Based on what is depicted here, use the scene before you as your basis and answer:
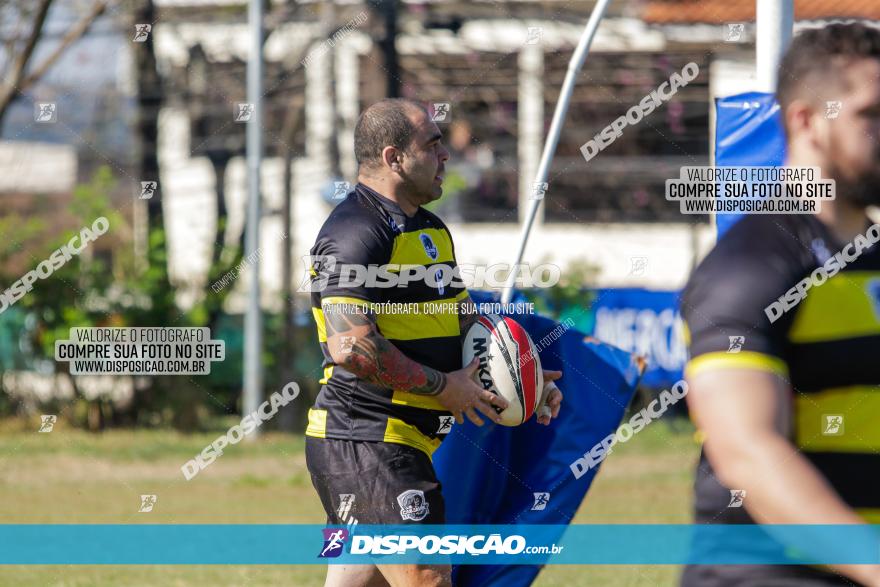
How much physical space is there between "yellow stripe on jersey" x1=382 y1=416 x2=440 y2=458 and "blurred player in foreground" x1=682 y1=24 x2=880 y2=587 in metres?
1.84

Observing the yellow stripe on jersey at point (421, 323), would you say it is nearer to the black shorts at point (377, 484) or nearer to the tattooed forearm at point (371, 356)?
the tattooed forearm at point (371, 356)

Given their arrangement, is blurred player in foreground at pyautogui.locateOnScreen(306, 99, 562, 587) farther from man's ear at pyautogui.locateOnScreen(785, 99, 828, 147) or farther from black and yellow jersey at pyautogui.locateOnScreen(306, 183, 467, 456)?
man's ear at pyautogui.locateOnScreen(785, 99, 828, 147)

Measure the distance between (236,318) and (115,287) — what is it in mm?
1610

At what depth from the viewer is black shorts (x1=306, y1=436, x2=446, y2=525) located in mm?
3936

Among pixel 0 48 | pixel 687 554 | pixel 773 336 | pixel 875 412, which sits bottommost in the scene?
pixel 687 554

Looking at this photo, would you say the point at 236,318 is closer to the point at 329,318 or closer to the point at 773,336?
the point at 329,318

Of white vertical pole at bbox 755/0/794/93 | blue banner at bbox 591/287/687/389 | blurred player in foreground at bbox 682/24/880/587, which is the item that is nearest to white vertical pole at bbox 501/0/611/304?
white vertical pole at bbox 755/0/794/93

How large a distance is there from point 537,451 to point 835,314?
3.18 m

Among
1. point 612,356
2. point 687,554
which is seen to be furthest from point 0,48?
point 687,554

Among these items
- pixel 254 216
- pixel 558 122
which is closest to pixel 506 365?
pixel 558 122

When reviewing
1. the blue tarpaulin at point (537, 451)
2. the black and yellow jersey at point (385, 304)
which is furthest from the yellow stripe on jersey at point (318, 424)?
the blue tarpaulin at point (537, 451)

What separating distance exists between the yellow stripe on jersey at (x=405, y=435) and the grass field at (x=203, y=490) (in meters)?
2.95

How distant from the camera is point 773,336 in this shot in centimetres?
210

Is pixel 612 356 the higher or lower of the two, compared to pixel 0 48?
lower
